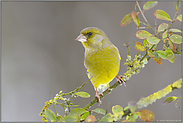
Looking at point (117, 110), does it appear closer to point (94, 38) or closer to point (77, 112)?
point (77, 112)

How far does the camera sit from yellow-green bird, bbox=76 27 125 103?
877 millimetres

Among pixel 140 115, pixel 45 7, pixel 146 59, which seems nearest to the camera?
pixel 140 115

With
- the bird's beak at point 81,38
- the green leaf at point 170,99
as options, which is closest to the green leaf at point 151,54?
the green leaf at point 170,99

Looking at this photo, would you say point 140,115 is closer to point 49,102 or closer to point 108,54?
point 49,102

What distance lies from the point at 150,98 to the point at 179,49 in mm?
198

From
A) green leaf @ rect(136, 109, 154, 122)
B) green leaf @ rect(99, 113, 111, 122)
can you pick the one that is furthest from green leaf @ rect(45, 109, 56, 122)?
green leaf @ rect(136, 109, 154, 122)

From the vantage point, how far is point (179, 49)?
55 centimetres

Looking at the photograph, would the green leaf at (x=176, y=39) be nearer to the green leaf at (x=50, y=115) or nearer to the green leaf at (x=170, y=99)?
the green leaf at (x=170, y=99)

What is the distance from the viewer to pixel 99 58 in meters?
0.90

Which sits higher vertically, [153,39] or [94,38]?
[94,38]

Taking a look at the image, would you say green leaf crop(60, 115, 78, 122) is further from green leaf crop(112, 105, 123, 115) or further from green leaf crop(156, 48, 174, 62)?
green leaf crop(156, 48, 174, 62)

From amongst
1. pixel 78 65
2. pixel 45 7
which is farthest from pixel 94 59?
pixel 45 7

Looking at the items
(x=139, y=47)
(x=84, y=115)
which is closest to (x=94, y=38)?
(x=139, y=47)

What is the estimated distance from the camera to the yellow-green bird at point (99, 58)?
→ 2.88ft
